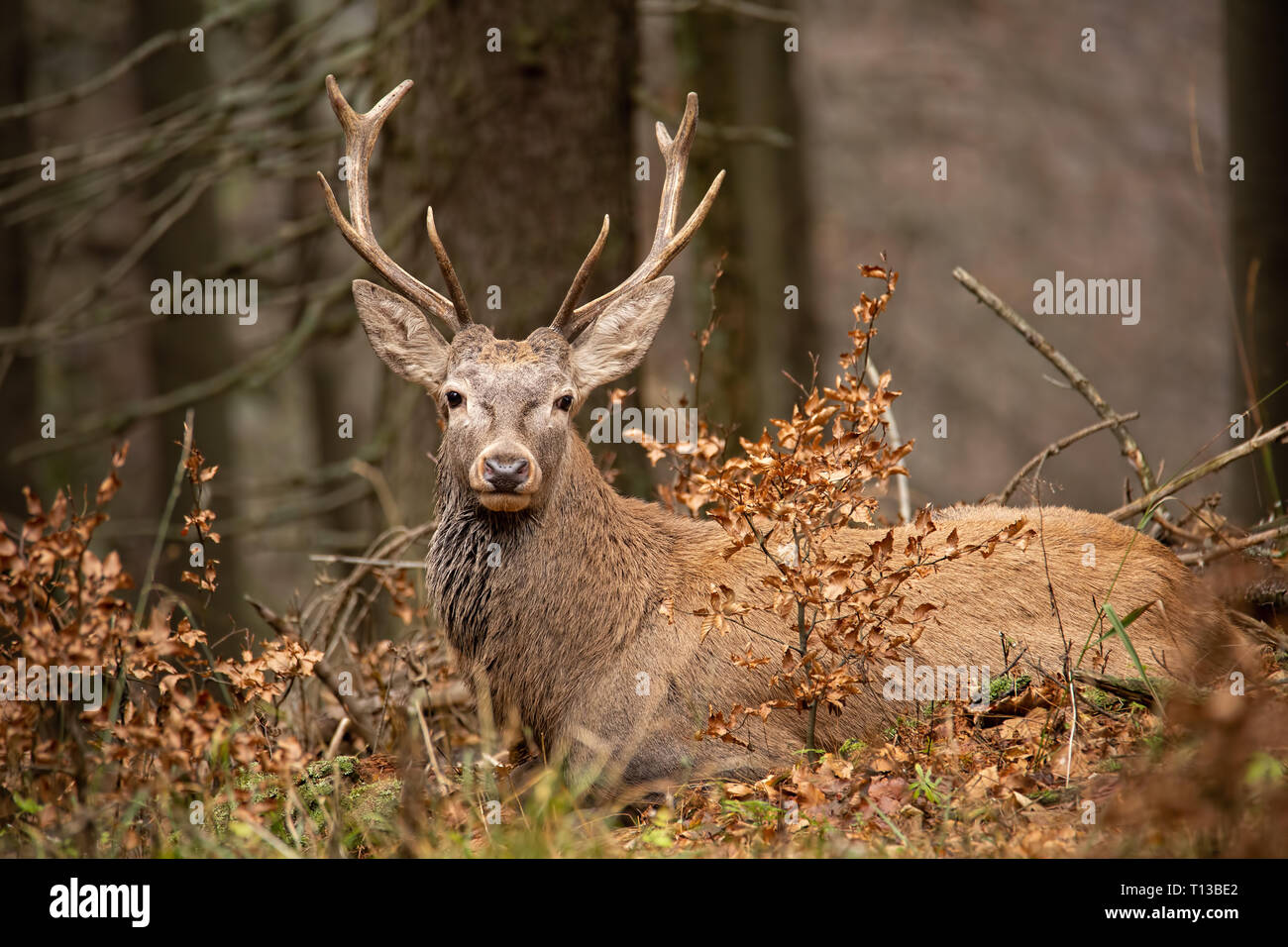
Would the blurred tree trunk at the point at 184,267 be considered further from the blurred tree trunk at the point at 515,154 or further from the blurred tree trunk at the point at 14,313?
the blurred tree trunk at the point at 515,154

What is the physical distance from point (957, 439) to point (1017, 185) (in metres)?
4.17

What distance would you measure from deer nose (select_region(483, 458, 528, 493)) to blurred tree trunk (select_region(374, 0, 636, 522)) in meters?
2.14

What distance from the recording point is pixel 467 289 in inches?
266

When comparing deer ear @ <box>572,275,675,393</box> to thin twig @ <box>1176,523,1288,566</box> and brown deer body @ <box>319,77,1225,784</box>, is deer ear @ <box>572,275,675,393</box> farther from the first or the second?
thin twig @ <box>1176,523,1288,566</box>

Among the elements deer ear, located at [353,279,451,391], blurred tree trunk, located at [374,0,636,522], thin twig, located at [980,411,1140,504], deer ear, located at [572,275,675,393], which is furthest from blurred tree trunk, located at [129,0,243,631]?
thin twig, located at [980,411,1140,504]

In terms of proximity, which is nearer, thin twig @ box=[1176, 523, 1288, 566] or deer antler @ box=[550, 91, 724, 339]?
thin twig @ box=[1176, 523, 1288, 566]

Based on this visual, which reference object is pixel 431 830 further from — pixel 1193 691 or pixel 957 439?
pixel 957 439

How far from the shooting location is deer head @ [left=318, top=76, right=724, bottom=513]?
4938 mm

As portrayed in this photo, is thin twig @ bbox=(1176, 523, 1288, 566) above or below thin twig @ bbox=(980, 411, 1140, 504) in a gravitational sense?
below

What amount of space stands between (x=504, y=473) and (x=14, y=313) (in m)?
9.19

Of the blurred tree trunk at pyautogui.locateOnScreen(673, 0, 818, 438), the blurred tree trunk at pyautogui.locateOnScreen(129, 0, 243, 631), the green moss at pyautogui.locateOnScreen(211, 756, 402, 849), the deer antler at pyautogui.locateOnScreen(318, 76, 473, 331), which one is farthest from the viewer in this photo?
the blurred tree trunk at pyautogui.locateOnScreen(129, 0, 243, 631)

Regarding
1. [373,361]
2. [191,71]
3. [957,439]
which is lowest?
[957,439]

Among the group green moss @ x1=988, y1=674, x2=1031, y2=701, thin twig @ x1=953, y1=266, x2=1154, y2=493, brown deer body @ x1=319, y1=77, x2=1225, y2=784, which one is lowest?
green moss @ x1=988, y1=674, x2=1031, y2=701
